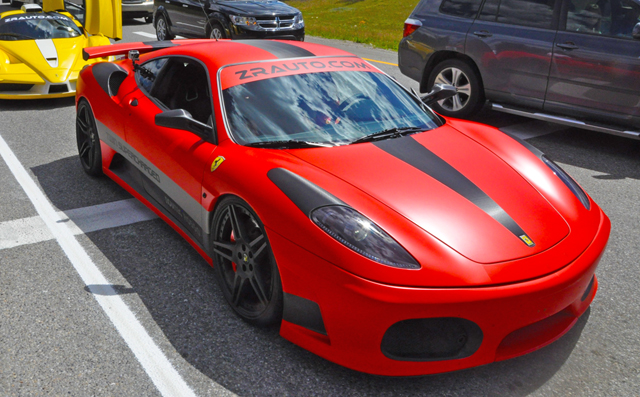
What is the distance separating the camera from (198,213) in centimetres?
344

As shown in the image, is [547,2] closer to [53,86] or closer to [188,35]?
[53,86]

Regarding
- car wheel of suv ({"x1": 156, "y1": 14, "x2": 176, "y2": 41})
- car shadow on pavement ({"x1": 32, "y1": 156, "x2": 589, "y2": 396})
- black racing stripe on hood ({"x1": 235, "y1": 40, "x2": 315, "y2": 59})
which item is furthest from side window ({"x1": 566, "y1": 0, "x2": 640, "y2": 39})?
car wheel of suv ({"x1": 156, "y1": 14, "x2": 176, "y2": 41})

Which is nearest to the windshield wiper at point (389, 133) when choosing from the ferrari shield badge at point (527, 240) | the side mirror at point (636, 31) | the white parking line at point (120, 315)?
the ferrari shield badge at point (527, 240)

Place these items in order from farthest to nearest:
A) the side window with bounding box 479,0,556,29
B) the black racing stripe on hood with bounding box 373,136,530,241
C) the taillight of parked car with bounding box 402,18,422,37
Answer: the taillight of parked car with bounding box 402,18,422,37, the side window with bounding box 479,0,556,29, the black racing stripe on hood with bounding box 373,136,530,241

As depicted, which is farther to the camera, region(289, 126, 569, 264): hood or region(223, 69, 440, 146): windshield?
region(223, 69, 440, 146): windshield

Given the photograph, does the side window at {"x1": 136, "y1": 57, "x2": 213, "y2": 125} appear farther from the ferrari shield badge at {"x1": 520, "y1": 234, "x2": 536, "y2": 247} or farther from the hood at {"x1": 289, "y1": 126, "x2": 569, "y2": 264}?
the ferrari shield badge at {"x1": 520, "y1": 234, "x2": 536, "y2": 247}

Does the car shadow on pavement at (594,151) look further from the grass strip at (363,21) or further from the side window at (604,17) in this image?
the grass strip at (363,21)

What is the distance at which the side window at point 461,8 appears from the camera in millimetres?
7207

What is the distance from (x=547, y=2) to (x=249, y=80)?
Answer: 4432mm

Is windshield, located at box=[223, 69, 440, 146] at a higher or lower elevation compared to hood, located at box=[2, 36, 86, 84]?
higher

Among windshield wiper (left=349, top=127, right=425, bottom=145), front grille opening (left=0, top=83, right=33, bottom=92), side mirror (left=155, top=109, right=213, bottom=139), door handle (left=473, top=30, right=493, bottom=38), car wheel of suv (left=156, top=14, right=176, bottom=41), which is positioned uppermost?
door handle (left=473, top=30, right=493, bottom=38)

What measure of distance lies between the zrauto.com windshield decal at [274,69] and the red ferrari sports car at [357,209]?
0.01 metres

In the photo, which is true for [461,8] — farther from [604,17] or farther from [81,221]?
[81,221]

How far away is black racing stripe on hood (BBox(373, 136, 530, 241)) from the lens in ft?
9.20
